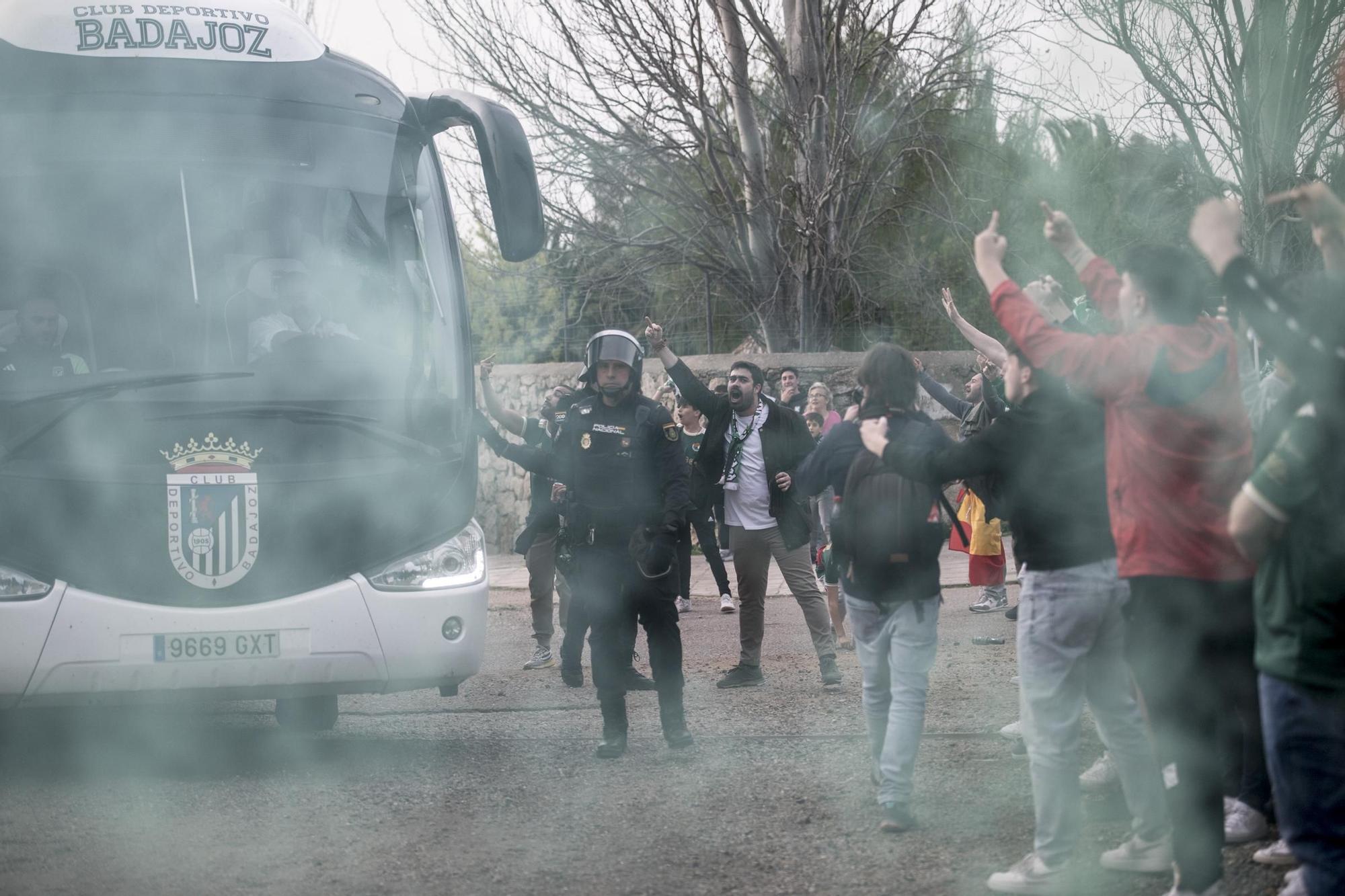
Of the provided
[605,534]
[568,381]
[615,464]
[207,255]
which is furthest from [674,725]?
[568,381]

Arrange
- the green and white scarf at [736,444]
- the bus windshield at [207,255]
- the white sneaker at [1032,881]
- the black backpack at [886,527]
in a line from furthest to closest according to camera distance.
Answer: the green and white scarf at [736,444] < the bus windshield at [207,255] < the black backpack at [886,527] < the white sneaker at [1032,881]

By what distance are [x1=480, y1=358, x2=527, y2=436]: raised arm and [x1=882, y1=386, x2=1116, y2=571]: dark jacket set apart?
12.3ft

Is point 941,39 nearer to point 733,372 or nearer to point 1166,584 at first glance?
point 733,372

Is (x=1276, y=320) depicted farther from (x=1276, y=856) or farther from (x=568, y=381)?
(x=568, y=381)

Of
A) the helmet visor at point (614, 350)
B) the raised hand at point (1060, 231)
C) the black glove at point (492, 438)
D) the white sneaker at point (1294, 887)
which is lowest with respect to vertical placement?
the white sneaker at point (1294, 887)

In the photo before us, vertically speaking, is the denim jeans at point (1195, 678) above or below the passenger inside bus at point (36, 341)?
below

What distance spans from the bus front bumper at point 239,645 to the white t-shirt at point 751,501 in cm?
231

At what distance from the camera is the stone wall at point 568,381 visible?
1527cm

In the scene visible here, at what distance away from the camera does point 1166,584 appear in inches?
144

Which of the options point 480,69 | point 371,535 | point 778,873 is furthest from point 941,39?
point 778,873

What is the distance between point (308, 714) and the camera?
6.61 m

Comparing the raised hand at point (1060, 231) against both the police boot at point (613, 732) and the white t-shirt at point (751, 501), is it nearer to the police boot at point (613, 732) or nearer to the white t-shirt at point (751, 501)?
the police boot at point (613, 732)

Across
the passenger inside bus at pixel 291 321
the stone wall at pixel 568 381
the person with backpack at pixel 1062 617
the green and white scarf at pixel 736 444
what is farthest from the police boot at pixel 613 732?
the stone wall at pixel 568 381

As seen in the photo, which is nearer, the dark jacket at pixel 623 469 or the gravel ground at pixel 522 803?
the gravel ground at pixel 522 803
